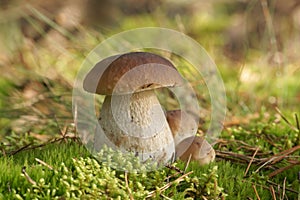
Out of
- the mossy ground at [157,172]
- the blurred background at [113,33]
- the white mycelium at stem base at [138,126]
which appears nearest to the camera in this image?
the mossy ground at [157,172]

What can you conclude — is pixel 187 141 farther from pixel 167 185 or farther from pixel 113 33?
pixel 113 33

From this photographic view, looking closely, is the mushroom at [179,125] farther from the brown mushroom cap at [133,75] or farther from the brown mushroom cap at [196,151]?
the brown mushroom cap at [133,75]

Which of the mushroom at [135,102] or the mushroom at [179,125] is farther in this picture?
the mushroom at [179,125]

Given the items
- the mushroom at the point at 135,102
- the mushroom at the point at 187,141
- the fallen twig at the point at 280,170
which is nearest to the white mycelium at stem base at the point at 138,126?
the mushroom at the point at 135,102

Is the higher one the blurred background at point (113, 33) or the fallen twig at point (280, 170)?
the blurred background at point (113, 33)

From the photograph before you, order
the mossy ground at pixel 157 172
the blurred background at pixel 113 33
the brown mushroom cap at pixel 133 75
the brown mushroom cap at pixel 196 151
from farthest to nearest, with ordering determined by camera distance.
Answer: the blurred background at pixel 113 33, the brown mushroom cap at pixel 196 151, the brown mushroom cap at pixel 133 75, the mossy ground at pixel 157 172

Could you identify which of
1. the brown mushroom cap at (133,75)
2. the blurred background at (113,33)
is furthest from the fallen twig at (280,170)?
the blurred background at (113,33)

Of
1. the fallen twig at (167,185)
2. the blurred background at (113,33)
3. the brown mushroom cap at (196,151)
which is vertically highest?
the blurred background at (113,33)
